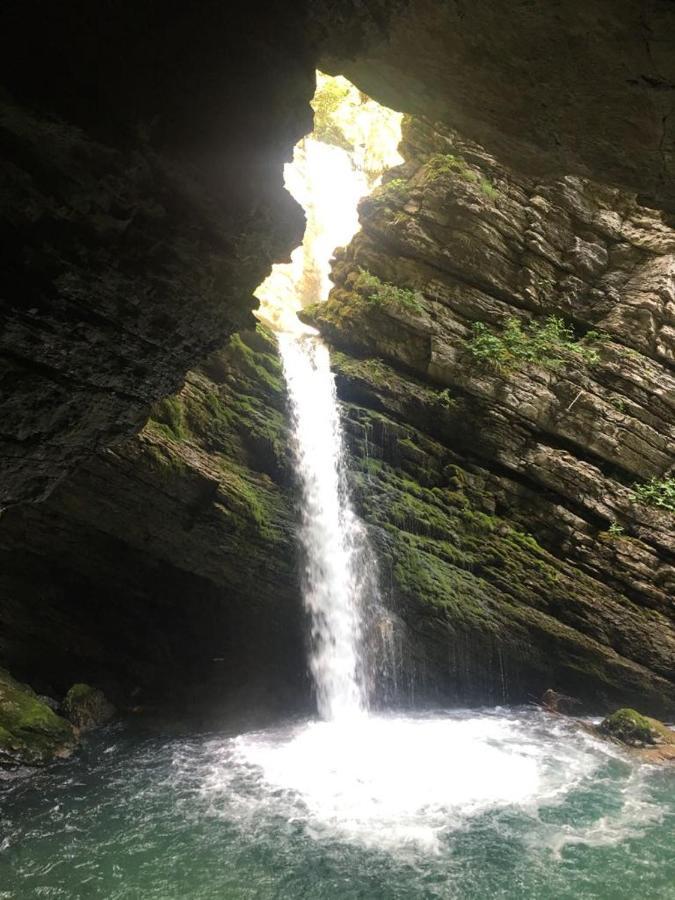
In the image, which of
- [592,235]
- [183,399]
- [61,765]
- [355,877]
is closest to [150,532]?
[183,399]

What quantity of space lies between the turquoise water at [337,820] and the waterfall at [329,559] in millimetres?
1529

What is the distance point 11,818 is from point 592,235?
1849 centimetres

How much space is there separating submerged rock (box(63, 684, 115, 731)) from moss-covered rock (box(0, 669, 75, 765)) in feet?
2.15

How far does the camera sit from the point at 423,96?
4.61m

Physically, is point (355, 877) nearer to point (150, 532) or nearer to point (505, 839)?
point (505, 839)

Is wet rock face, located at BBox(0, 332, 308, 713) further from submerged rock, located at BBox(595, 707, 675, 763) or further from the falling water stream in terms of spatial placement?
submerged rock, located at BBox(595, 707, 675, 763)

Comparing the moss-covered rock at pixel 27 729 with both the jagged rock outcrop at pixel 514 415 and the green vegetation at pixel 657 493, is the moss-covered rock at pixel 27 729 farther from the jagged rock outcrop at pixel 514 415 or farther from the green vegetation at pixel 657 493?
the green vegetation at pixel 657 493

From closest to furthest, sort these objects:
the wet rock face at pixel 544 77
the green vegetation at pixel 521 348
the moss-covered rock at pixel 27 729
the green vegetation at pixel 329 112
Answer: the wet rock face at pixel 544 77
the moss-covered rock at pixel 27 729
the green vegetation at pixel 521 348
the green vegetation at pixel 329 112

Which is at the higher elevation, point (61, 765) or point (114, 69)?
point (114, 69)

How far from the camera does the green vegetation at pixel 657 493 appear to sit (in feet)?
44.4

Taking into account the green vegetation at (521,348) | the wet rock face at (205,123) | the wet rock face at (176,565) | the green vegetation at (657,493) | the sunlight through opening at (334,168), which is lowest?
the wet rock face at (176,565)

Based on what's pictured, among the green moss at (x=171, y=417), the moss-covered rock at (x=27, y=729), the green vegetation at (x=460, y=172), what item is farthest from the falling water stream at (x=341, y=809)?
the green vegetation at (x=460, y=172)

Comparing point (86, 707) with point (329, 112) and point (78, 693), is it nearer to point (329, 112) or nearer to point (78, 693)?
point (78, 693)

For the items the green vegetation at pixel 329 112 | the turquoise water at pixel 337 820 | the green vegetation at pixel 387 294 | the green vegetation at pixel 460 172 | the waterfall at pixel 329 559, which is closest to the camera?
the turquoise water at pixel 337 820
